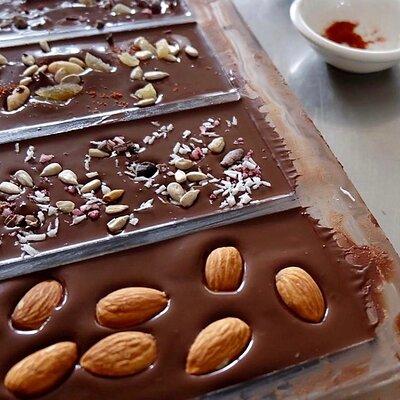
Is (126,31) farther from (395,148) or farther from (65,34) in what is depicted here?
(395,148)

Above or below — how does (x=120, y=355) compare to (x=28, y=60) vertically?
below

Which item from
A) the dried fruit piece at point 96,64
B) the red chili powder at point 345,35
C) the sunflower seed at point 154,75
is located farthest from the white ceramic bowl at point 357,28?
the dried fruit piece at point 96,64

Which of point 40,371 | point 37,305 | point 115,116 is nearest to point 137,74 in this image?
point 115,116

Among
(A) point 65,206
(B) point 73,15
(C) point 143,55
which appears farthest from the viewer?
(B) point 73,15

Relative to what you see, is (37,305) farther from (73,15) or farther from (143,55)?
(73,15)

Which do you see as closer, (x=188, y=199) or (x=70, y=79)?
(x=188, y=199)

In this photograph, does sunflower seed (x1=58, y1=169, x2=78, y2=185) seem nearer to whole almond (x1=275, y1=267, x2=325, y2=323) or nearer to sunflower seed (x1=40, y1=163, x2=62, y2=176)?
sunflower seed (x1=40, y1=163, x2=62, y2=176)

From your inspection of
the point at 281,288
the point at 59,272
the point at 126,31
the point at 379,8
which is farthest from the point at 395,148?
the point at 59,272
